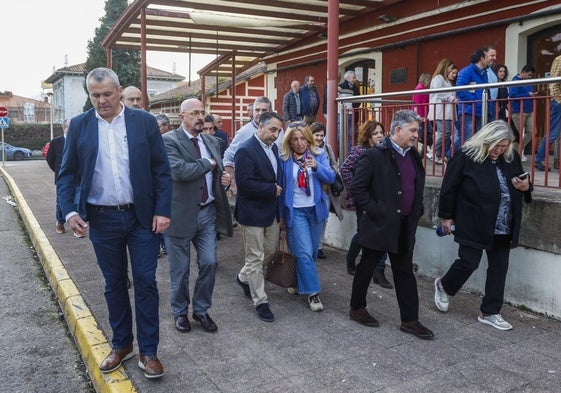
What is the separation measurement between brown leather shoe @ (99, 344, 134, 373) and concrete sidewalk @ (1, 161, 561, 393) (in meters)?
0.06

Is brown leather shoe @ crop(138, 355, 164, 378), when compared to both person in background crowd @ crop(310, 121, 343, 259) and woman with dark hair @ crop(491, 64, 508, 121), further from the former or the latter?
woman with dark hair @ crop(491, 64, 508, 121)

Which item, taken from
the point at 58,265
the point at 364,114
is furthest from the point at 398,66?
the point at 58,265

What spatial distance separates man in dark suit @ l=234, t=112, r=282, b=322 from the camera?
4.66m

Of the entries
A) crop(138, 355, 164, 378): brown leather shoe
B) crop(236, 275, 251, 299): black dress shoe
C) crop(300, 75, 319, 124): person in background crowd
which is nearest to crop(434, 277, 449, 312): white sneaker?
crop(236, 275, 251, 299): black dress shoe

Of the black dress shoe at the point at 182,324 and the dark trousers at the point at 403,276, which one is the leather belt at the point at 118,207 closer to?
the black dress shoe at the point at 182,324

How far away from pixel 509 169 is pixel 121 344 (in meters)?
3.37

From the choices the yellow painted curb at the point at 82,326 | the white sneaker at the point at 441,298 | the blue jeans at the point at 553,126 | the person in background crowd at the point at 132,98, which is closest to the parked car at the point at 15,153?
the yellow painted curb at the point at 82,326

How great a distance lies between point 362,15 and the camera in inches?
452

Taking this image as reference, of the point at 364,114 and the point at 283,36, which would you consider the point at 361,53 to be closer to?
the point at 283,36

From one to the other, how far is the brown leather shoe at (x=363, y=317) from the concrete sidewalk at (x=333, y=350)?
0.18ft

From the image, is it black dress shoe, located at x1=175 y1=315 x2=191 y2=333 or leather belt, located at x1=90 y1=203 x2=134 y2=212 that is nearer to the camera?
leather belt, located at x1=90 y1=203 x2=134 y2=212

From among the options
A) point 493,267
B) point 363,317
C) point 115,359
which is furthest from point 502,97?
point 115,359

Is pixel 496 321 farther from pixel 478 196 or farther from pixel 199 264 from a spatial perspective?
pixel 199 264

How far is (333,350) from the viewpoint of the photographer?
4039mm
